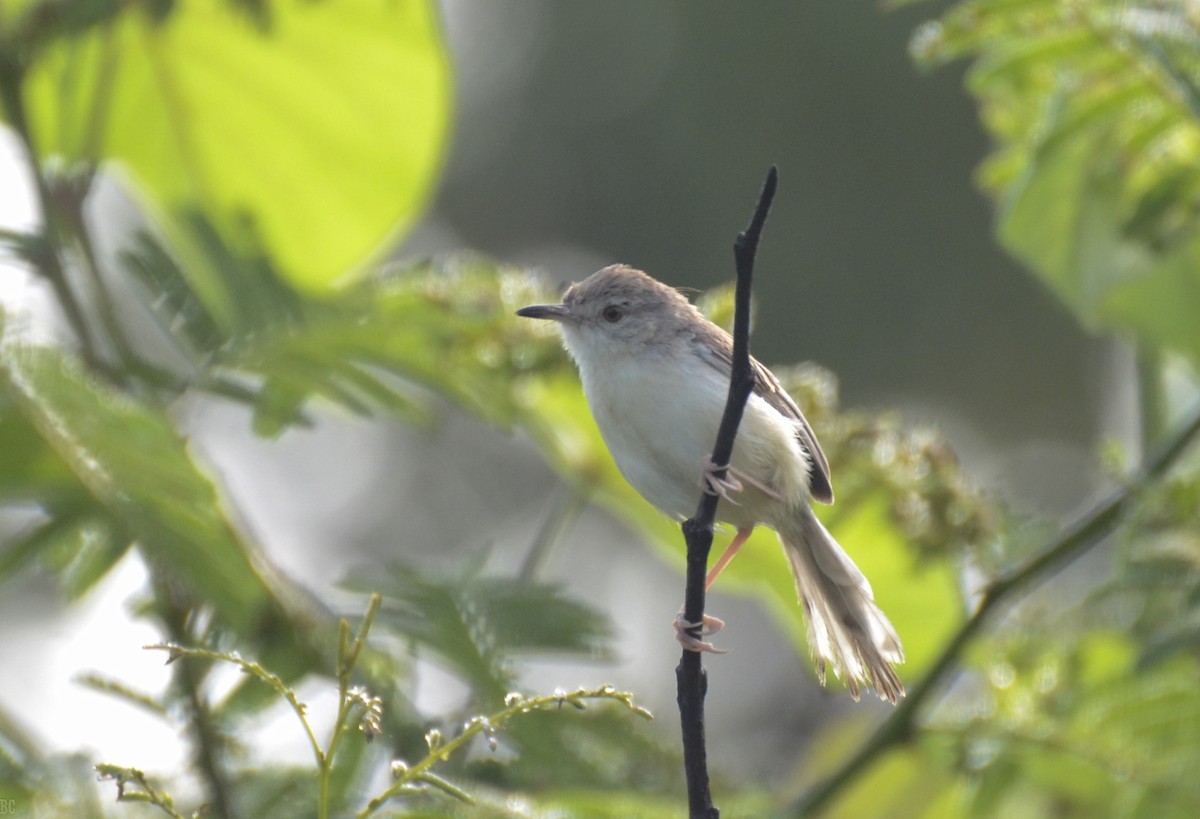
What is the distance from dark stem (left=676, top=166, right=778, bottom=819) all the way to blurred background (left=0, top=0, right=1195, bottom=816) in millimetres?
8673

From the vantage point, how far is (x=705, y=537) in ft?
7.07

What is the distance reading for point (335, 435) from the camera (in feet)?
38.8

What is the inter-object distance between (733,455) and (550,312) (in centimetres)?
62

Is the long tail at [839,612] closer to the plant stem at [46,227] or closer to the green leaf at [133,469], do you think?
the green leaf at [133,469]

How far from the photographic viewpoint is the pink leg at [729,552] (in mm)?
3406

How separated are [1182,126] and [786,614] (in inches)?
64.7

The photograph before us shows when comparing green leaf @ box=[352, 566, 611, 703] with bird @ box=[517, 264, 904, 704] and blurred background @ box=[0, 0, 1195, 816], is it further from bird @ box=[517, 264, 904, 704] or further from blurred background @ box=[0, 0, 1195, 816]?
blurred background @ box=[0, 0, 1195, 816]

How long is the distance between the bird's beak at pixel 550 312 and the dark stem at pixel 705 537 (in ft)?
4.22

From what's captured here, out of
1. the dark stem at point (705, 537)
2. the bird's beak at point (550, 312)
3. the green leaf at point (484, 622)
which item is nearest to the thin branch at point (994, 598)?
the green leaf at point (484, 622)

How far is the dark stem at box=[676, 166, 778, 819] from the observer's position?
1.78m

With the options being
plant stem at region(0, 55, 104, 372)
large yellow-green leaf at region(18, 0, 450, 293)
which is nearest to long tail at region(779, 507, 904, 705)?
large yellow-green leaf at region(18, 0, 450, 293)

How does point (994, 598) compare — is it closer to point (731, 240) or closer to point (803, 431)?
point (803, 431)

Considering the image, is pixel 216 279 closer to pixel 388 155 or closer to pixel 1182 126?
pixel 388 155

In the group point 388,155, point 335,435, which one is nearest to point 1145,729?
point 388,155
